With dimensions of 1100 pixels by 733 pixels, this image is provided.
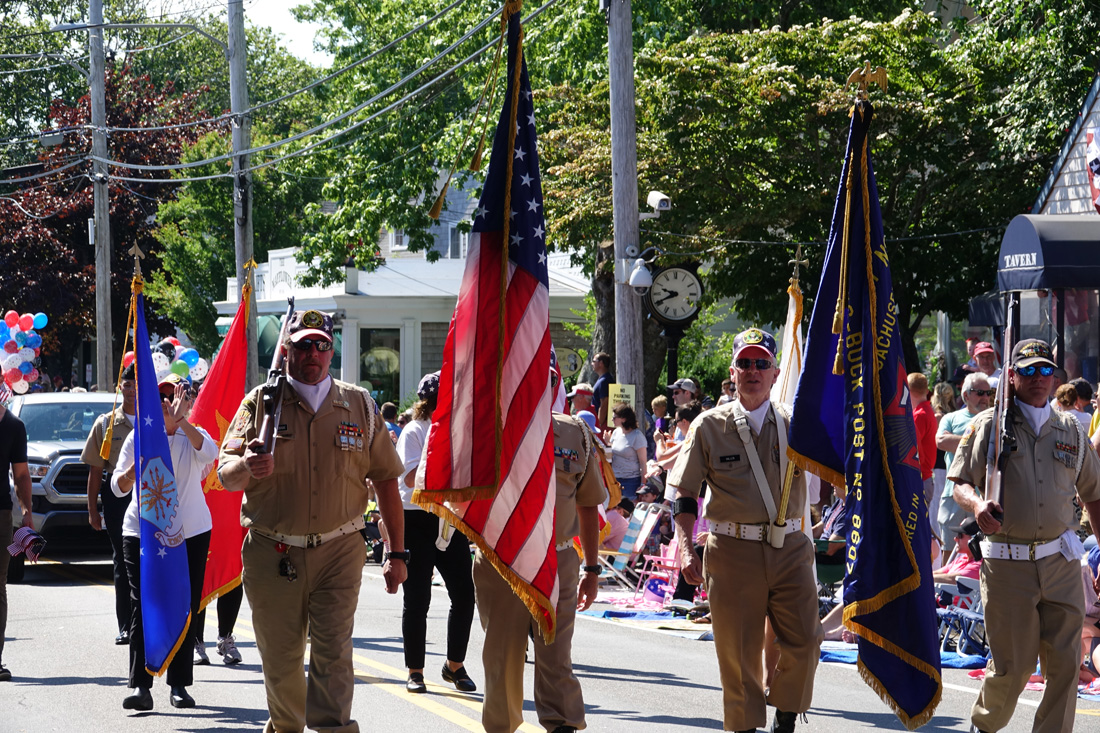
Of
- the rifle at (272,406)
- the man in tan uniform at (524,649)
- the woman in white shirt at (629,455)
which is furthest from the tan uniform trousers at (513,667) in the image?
the woman in white shirt at (629,455)

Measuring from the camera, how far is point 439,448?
6.62m

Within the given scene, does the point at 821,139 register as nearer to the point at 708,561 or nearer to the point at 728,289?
the point at 728,289

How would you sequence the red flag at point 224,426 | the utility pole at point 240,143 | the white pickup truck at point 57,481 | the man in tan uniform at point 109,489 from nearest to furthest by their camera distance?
A: the red flag at point 224,426 → the man in tan uniform at point 109,489 → the white pickup truck at point 57,481 → the utility pole at point 240,143

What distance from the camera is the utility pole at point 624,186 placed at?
54.2 ft

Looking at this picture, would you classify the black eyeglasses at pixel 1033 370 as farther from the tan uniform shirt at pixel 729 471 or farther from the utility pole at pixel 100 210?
the utility pole at pixel 100 210

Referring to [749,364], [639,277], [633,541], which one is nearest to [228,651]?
[749,364]

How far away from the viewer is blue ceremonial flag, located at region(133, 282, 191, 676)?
842 cm

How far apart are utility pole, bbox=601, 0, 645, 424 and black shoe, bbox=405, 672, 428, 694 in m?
7.54

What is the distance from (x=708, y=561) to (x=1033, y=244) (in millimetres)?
11001

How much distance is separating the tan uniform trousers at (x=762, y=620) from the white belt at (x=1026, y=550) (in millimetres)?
916

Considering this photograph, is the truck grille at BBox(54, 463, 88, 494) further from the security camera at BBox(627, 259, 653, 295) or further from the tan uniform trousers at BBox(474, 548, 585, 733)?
the tan uniform trousers at BBox(474, 548, 585, 733)

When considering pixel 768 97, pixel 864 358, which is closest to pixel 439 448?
pixel 864 358

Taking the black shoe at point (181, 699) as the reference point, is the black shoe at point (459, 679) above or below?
below

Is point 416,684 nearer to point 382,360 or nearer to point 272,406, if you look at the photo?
point 272,406
